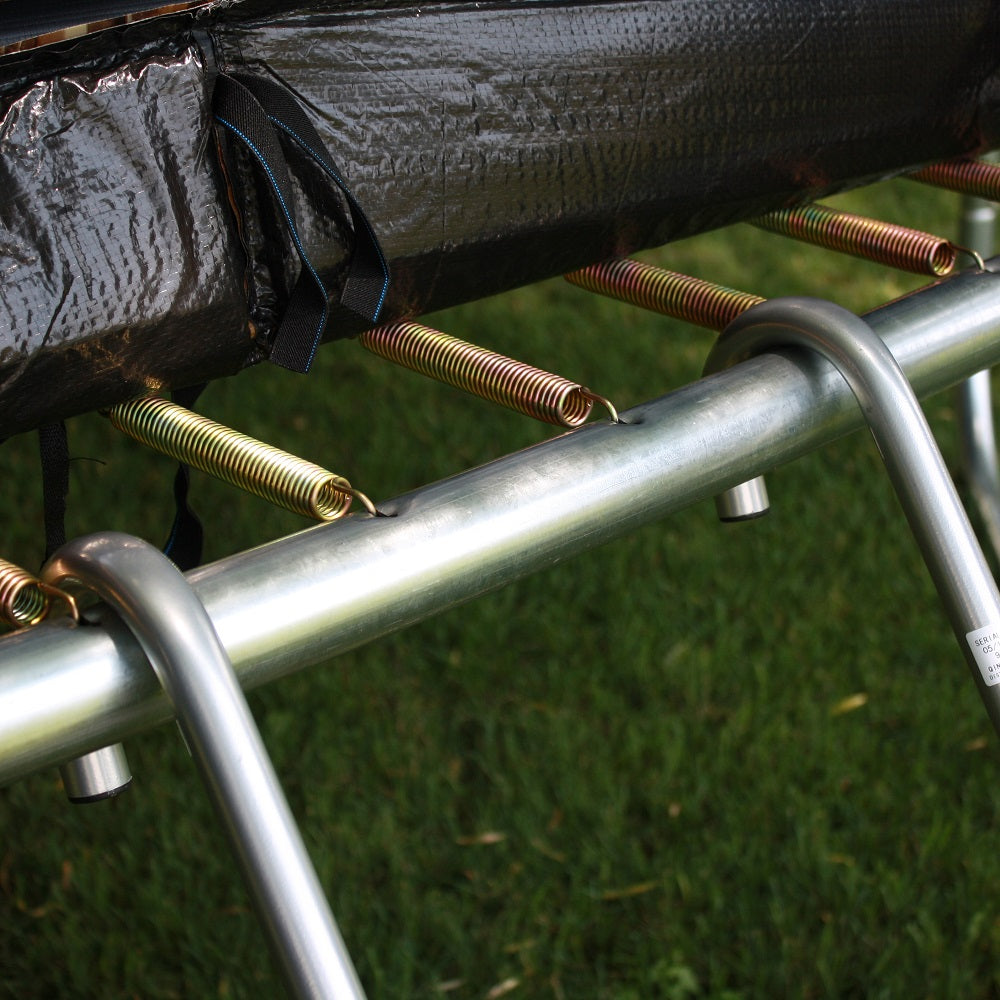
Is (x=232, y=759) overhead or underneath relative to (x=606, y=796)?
underneath

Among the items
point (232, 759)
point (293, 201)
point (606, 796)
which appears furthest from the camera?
point (606, 796)

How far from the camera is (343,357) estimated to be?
2.54 meters

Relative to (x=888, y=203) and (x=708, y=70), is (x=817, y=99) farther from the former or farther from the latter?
(x=888, y=203)

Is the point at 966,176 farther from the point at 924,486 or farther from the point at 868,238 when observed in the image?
the point at 924,486

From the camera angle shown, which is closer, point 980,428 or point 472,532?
point 472,532

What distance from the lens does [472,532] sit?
0.57 meters

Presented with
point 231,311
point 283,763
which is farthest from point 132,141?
point 283,763

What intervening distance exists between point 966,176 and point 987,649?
43 cm

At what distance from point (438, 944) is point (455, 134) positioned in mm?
962

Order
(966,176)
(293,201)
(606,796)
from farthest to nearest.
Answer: (606,796)
(966,176)
(293,201)

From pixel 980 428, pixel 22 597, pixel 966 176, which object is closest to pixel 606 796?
pixel 980 428

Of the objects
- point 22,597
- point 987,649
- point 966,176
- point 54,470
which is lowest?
point 987,649

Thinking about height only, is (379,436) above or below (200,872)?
above

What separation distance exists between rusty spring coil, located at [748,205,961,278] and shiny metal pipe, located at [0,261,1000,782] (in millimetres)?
68
